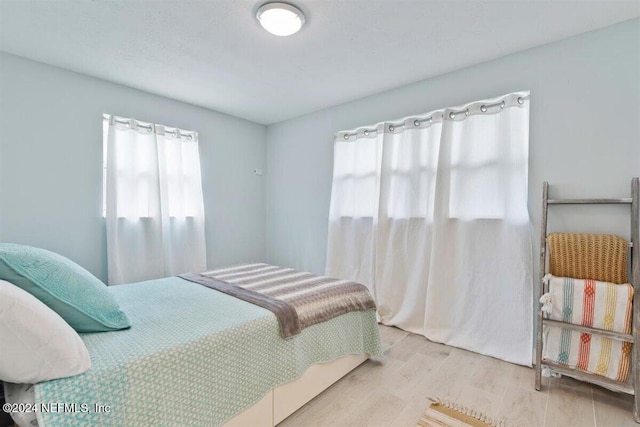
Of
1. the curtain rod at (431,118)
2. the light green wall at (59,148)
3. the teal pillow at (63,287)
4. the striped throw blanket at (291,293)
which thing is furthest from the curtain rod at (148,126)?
the teal pillow at (63,287)

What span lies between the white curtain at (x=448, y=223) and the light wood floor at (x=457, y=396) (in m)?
0.29

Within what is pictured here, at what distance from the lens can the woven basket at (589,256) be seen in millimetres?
1826

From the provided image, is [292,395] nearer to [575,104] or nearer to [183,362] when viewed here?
[183,362]

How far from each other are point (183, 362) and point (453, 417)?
4.96ft

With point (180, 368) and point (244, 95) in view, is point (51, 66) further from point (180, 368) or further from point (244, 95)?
point (180, 368)

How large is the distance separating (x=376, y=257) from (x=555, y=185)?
1.66 meters

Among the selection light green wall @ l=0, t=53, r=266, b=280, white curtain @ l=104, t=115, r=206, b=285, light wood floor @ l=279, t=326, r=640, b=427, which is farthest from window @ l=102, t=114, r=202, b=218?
light wood floor @ l=279, t=326, r=640, b=427

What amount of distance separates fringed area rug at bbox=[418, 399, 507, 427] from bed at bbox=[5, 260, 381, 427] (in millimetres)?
585

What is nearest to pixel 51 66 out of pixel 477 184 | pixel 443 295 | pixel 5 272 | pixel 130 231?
pixel 130 231

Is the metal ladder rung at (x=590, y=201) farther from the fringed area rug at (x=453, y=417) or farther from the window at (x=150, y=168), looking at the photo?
the window at (x=150, y=168)

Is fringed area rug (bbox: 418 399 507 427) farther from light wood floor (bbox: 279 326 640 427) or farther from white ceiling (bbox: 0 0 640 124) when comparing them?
white ceiling (bbox: 0 0 640 124)

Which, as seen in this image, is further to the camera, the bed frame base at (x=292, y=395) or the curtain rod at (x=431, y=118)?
A: the curtain rod at (x=431, y=118)

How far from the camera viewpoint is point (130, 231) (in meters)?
3.00

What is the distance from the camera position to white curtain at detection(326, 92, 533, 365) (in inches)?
91.7
